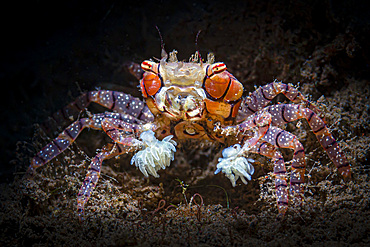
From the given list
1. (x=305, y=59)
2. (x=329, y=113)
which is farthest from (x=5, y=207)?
(x=305, y=59)

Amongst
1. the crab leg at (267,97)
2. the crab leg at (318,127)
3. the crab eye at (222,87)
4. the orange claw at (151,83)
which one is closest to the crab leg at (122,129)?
the orange claw at (151,83)

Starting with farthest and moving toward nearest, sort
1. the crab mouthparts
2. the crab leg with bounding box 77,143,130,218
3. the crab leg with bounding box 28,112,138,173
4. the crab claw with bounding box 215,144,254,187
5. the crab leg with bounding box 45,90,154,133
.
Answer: the crab leg with bounding box 45,90,154,133 < the crab leg with bounding box 28,112,138,173 < the crab mouthparts < the crab leg with bounding box 77,143,130,218 < the crab claw with bounding box 215,144,254,187

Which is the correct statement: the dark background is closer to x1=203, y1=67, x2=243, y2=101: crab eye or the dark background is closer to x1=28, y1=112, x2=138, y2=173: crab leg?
x1=28, y1=112, x2=138, y2=173: crab leg

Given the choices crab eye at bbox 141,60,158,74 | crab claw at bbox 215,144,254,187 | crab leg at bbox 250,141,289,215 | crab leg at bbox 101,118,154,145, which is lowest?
crab leg at bbox 250,141,289,215

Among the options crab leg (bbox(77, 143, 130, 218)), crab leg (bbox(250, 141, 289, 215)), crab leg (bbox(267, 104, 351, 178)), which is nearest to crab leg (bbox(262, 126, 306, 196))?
crab leg (bbox(250, 141, 289, 215))

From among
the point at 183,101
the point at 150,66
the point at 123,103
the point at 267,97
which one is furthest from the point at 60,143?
the point at 267,97

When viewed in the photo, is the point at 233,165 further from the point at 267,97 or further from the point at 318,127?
the point at 267,97

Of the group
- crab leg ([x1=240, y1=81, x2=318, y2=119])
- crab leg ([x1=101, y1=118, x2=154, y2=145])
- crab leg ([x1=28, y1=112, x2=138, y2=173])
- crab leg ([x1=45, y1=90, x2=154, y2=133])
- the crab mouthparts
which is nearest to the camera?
the crab mouthparts

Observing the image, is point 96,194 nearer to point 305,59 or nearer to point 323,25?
point 305,59
